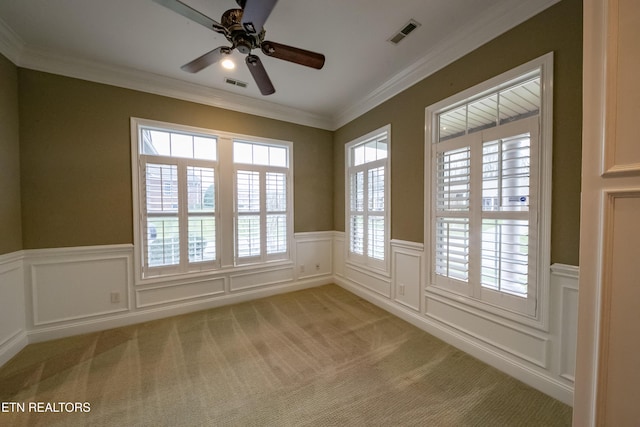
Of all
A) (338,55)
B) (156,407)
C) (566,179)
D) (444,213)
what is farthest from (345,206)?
(156,407)

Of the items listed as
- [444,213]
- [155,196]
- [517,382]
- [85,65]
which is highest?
[85,65]

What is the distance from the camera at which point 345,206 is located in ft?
12.5

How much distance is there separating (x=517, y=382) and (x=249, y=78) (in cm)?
386

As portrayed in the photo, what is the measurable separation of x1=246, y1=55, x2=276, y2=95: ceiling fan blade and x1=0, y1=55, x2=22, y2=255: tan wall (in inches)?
87.9

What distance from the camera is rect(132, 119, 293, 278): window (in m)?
2.82

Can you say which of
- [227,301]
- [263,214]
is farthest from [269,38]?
[227,301]

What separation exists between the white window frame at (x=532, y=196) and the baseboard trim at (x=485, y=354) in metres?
0.34

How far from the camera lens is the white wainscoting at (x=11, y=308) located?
6.72 ft

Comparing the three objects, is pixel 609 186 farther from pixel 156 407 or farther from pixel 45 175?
pixel 45 175

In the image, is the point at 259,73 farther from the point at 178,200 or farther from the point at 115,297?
the point at 115,297

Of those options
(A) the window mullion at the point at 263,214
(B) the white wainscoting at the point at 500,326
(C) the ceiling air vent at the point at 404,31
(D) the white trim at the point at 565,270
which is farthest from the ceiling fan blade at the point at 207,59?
(D) the white trim at the point at 565,270

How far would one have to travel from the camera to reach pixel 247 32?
63.4 inches

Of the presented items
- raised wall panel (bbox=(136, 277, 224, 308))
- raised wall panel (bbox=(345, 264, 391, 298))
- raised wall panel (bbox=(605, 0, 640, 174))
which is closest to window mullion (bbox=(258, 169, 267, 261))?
raised wall panel (bbox=(136, 277, 224, 308))

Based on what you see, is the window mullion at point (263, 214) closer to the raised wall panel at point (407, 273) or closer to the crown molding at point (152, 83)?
the crown molding at point (152, 83)
